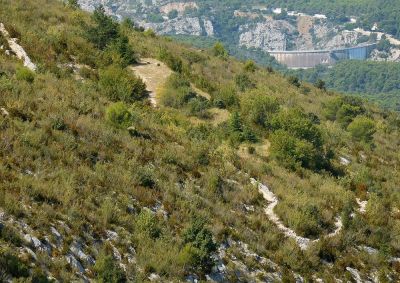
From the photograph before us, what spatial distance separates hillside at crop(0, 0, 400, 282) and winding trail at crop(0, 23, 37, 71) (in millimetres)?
74

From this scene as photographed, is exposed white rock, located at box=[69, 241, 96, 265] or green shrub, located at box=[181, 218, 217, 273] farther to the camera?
green shrub, located at box=[181, 218, 217, 273]

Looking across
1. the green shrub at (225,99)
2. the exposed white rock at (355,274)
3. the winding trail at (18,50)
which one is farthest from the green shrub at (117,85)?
the exposed white rock at (355,274)

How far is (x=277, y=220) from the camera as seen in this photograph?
709 inches

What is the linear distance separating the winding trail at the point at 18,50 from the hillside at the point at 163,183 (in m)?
0.07

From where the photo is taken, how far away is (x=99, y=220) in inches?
509

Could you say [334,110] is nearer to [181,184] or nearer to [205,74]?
[205,74]

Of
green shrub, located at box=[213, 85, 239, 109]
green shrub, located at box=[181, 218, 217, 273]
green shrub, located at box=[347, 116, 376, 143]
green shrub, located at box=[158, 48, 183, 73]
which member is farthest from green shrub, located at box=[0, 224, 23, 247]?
green shrub, located at box=[347, 116, 376, 143]

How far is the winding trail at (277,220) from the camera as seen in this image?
55.5 feet

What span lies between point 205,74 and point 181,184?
1030 inches

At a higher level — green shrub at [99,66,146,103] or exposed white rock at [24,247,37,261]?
exposed white rock at [24,247,37,261]

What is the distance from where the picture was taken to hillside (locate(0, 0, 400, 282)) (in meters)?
12.1

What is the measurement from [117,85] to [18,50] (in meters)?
6.00

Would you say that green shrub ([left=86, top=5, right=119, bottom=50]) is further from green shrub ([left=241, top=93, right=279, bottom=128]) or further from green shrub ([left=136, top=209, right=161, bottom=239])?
green shrub ([left=136, top=209, right=161, bottom=239])

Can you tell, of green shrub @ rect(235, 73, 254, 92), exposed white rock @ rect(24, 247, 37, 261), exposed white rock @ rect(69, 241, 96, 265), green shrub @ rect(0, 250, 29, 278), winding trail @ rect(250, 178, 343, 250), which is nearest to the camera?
green shrub @ rect(0, 250, 29, 278)
